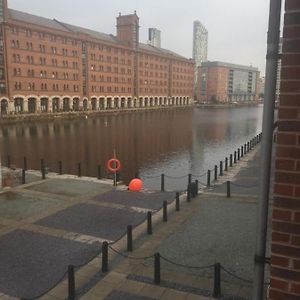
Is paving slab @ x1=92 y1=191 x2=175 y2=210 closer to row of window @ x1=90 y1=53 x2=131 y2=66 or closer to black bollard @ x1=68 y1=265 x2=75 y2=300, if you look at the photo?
black bollard @ x1=68 y1=265 x2=75 y2=300

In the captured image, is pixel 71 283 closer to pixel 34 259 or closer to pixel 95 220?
pixel 34 259

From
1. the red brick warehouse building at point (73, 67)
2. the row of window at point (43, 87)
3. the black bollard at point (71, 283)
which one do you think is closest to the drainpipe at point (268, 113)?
the black bollard at point (71, 283)

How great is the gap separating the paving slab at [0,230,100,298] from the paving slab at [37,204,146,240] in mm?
1070

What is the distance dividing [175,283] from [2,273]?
487cm

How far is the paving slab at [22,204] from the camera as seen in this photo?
15492 millimetres

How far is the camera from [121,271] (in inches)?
403

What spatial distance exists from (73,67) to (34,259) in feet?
322

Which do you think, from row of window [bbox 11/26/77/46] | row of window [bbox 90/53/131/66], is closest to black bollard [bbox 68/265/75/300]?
row of window [bbox 11/26/77/46]

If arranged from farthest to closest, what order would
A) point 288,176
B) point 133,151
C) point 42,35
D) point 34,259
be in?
point 42,35 → point 133,151 → point 34,259 → point 288,176

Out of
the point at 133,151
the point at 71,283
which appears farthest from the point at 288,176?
the point at 133,151

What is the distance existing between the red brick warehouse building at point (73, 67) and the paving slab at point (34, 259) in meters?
74.9

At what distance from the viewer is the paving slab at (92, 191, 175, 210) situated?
1719 cm

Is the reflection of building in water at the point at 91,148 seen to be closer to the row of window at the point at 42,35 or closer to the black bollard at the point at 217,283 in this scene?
the black bollard at the point at 217,283

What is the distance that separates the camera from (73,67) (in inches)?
4077
